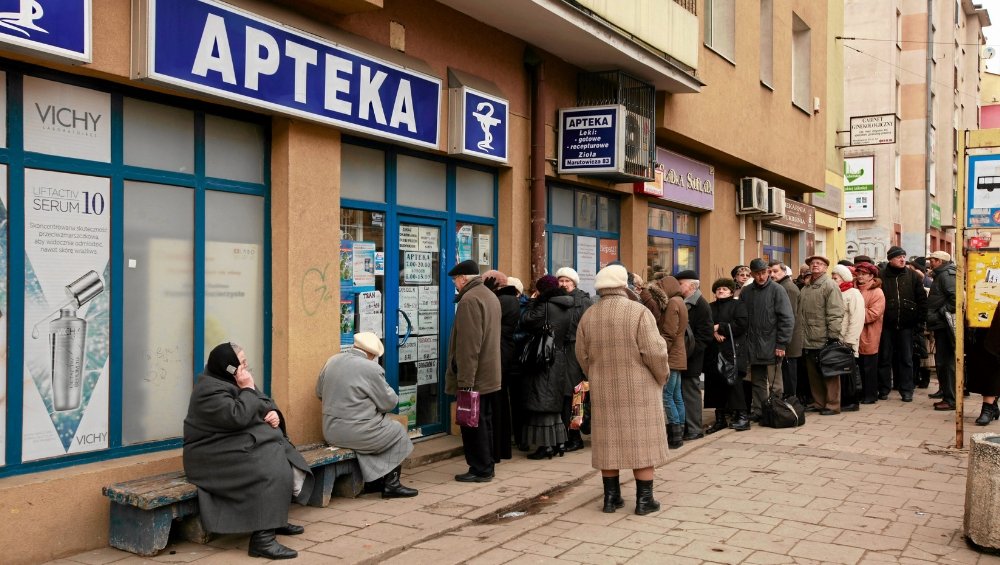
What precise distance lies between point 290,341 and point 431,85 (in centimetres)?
291

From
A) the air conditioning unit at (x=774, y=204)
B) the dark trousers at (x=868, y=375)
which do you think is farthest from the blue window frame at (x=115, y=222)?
the air conditioning unit at (x=774, y=204)

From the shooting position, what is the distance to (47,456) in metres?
5.45

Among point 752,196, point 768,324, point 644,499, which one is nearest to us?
point 644,499

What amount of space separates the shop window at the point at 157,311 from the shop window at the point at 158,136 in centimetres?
18

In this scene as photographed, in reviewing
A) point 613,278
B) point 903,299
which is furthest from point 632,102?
point 613,278

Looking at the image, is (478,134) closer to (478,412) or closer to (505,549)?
(478,412)

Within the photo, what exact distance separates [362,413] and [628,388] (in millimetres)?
2019

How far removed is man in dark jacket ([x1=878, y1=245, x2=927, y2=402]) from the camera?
491 inches

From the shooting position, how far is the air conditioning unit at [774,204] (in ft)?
57.3

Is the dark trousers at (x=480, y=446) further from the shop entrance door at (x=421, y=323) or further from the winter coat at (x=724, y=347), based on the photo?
the winter coat at (x=724, y=347)

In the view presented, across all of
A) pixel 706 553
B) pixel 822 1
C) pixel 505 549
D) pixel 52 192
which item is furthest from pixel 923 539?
pixel 822 1

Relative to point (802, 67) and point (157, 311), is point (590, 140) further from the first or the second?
point (802, 67)

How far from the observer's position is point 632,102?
38.7 feet

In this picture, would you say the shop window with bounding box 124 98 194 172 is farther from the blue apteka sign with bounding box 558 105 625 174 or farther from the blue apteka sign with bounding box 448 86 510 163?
the blue apteka sign with bounding box 558 105 625 174
